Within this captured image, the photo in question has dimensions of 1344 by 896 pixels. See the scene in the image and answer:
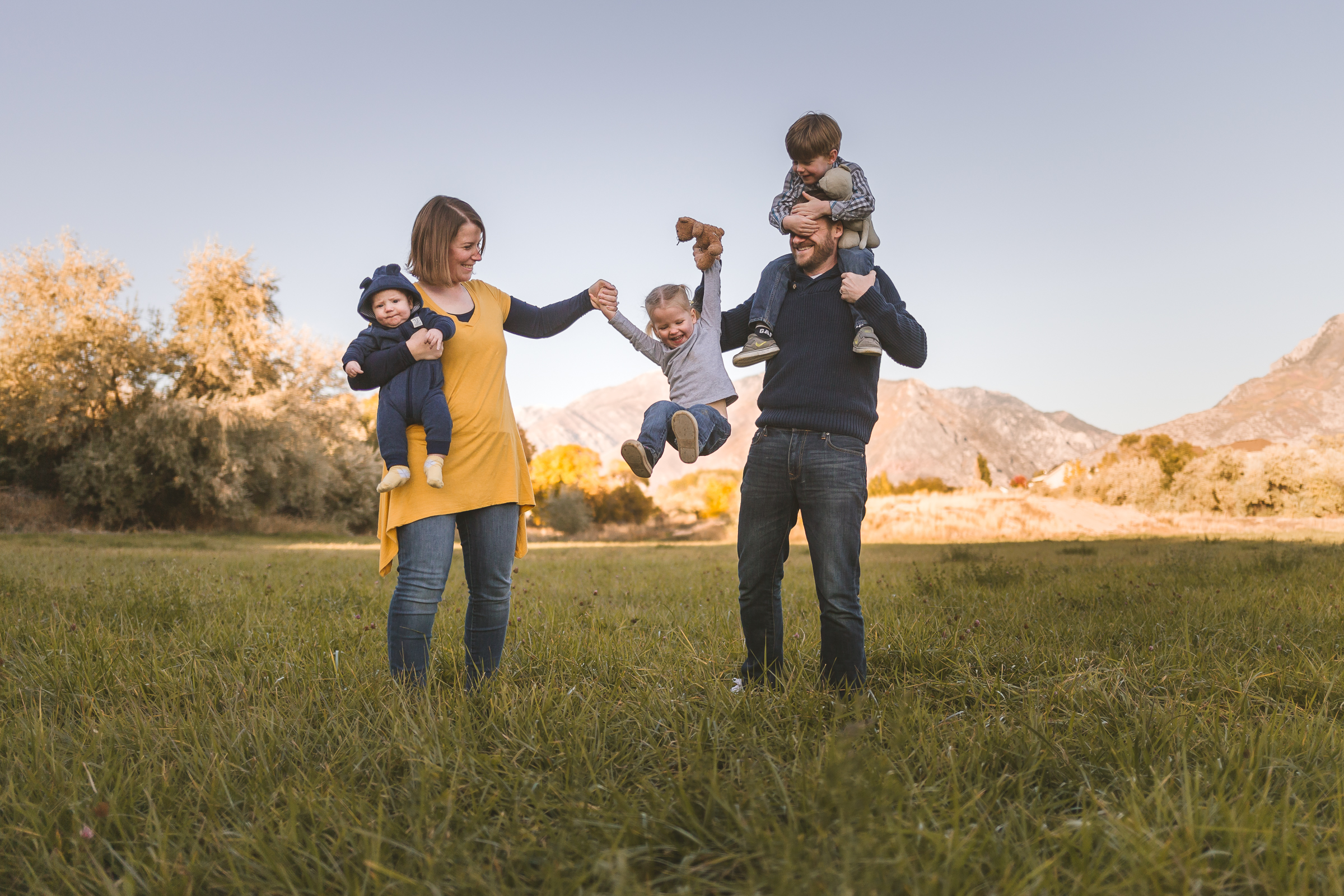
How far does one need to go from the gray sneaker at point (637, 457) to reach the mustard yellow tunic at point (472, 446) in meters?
0.45

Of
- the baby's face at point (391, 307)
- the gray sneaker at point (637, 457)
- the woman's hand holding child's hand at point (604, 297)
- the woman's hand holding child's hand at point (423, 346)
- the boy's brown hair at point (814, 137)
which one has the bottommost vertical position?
the gray sneaker at point (637, 457)

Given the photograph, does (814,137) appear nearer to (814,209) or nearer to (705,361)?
(814,209)

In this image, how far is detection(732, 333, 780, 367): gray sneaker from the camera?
3141 mm

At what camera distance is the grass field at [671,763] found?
1563 millimetres

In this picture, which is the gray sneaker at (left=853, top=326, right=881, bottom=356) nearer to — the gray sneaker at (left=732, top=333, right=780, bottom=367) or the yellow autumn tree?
the gray sneaker at (left=732, top=333, right=780, bottom=367)

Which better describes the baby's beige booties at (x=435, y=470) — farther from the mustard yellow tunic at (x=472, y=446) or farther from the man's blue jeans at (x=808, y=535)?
the man's blue jeans at (x=808, y=535)

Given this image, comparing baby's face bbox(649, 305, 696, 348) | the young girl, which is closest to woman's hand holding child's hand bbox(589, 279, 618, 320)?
the young girl

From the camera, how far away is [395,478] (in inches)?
113

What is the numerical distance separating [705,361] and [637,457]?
711mm

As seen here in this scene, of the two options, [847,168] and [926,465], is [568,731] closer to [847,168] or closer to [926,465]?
[847,168]

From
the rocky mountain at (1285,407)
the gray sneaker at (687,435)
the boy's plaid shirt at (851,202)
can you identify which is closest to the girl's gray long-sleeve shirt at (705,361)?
the gray sneaker at (687,435)

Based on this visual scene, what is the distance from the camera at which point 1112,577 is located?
6.89 meters

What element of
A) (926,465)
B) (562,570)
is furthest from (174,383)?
(926,465)

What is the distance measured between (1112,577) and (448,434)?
6651 millimetres
